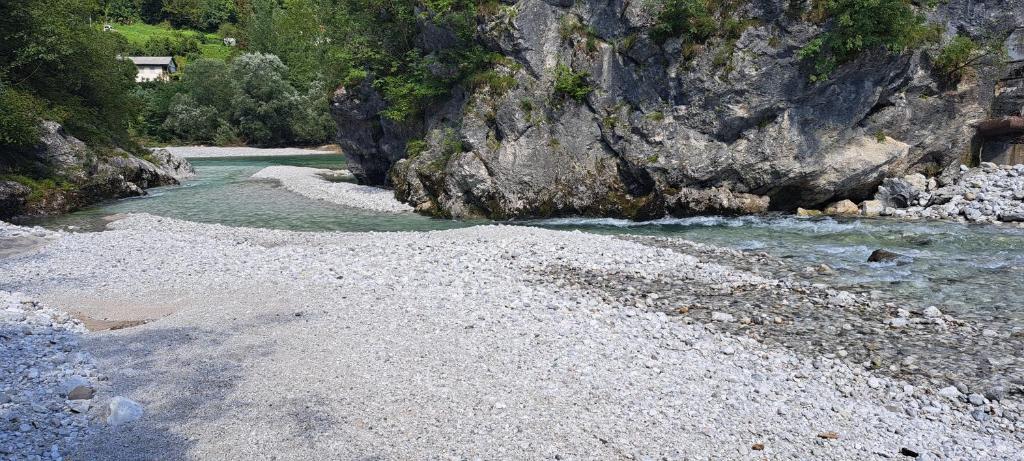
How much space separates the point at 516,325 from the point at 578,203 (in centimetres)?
1543

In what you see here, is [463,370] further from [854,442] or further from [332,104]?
[332,104]

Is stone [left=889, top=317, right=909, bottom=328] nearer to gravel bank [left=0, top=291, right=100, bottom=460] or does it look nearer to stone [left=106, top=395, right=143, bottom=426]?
stone [left=106, top=395, right=143, bottom=426]

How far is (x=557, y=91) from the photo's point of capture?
25.3 meters

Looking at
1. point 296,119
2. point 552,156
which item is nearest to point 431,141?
point 552,156

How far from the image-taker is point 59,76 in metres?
32.7

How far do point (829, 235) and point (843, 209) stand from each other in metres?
5.46

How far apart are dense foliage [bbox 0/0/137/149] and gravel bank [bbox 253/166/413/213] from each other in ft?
33.5

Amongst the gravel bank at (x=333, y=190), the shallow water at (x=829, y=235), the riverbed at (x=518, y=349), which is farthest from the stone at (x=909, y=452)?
the gravel bank at (x=333, y=190)

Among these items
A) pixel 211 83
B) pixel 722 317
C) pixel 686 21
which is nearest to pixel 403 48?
pixel 686 21

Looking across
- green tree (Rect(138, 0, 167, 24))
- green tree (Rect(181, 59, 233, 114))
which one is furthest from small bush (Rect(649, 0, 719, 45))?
green tree (Rect(138, 0, 167, 24))

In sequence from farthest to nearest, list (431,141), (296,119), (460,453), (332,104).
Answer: (296,119), (332,104), (431,141), (460,453)

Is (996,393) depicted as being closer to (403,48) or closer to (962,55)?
(962,55)

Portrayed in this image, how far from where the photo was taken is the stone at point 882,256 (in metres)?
15.0

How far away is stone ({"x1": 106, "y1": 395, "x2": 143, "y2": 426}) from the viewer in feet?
22.1
